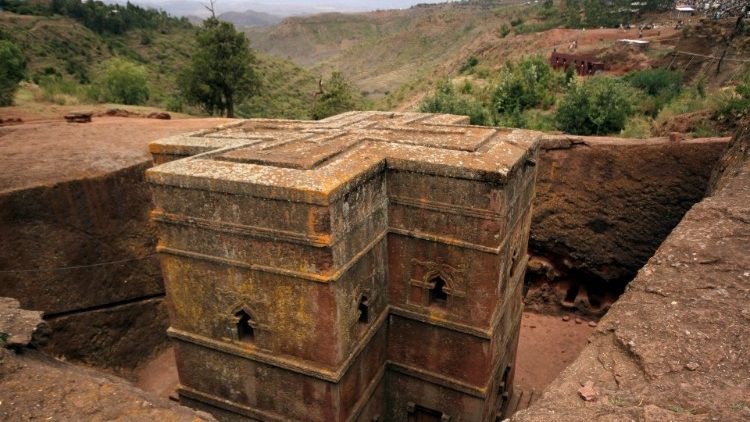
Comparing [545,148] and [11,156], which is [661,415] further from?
[11,156]

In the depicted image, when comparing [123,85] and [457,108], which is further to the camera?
[123,85]

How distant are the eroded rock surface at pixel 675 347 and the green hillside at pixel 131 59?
2376 cm

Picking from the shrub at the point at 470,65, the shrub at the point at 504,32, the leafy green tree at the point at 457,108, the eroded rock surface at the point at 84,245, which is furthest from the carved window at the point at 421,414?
the shrub at the point at 504,32

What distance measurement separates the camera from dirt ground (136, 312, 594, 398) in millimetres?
10469

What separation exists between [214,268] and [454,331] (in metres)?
3.61

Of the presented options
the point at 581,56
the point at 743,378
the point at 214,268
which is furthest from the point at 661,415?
the point at 581,56

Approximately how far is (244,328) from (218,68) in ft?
57.9

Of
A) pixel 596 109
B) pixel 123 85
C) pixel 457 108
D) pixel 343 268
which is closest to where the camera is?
pixel 343 268

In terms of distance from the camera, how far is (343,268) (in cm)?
612

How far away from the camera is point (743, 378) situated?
3.73 meters

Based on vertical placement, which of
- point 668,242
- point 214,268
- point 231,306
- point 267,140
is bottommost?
point 231,306

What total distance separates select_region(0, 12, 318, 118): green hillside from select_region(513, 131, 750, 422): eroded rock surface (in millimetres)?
23764

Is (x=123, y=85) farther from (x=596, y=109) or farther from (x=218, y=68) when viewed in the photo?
(x=596, y=109)

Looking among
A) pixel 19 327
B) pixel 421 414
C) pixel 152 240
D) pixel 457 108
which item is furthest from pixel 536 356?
pixel 457 108
